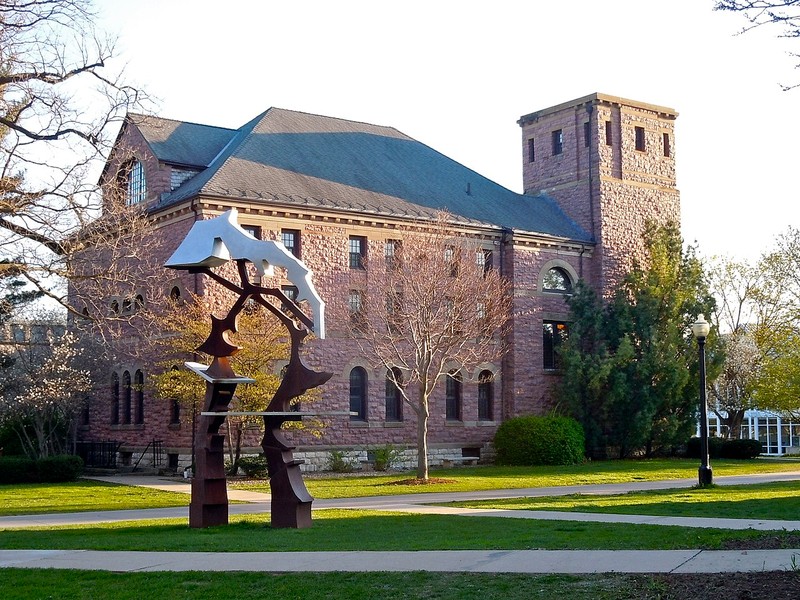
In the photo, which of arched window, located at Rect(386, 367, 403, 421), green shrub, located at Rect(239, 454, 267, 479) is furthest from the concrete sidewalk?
arched window, located at Rect(386, 367, 403, 421)

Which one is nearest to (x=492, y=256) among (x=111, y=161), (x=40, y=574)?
(x=111, y=161)

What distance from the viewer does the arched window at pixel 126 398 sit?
3731cm

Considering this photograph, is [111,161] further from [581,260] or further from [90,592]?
[581,260]

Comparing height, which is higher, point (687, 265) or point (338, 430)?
point (687, 265)

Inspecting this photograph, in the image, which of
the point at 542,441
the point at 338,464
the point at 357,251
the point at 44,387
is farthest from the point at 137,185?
the point at 542,441

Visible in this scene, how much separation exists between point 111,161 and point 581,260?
2456 cm

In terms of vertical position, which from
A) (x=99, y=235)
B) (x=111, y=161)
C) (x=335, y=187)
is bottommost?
(x=99, y=235)

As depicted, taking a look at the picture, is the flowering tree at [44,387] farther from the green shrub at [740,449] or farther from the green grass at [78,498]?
the green shrub at [740,449]

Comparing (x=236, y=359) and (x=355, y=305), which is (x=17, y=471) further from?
(x=355, y=305)

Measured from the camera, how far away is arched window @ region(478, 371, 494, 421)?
1549 inches

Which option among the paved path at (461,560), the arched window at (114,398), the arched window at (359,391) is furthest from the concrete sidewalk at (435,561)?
the arched window at (114,398)

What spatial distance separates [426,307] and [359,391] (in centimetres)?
762

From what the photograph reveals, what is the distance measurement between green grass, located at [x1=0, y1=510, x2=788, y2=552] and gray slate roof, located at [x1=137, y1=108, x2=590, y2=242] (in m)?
17.8

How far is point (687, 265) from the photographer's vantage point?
139 feet
